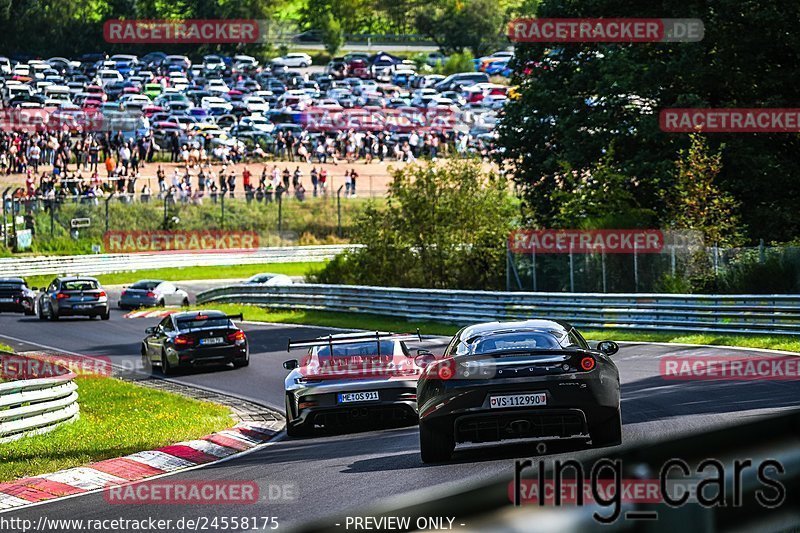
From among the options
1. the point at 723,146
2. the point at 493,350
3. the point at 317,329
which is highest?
the point at 723,146

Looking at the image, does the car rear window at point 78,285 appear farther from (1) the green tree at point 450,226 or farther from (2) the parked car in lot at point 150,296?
(1) the green tree at point 450,226

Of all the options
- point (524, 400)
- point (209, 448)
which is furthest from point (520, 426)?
point (209, 448)

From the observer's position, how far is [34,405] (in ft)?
53.6

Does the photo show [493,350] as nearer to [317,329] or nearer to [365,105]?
[317,329]

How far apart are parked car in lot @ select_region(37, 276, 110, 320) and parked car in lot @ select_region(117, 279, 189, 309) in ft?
15.0

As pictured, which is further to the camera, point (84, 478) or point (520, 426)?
point (84, 478)

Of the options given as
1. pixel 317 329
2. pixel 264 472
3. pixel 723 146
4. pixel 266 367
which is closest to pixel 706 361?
pixel 266 367

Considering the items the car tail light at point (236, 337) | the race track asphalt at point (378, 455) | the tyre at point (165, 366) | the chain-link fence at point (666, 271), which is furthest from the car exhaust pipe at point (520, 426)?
the chain-link fence at point (666, 271)

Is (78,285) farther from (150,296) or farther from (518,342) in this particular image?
(518,342)

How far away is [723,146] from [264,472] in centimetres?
2283

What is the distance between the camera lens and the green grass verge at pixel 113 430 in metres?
13.9

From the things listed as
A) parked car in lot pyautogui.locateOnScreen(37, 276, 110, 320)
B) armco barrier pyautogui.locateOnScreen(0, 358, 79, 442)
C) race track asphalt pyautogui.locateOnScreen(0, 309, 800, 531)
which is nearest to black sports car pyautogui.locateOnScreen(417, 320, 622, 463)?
race track asphalt pyautogui.locateOnScreen(0, 309, 800, 531)

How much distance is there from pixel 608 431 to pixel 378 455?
2587 mm

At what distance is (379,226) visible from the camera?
39438 millimetres
